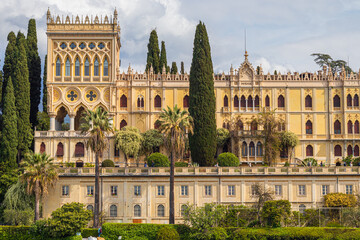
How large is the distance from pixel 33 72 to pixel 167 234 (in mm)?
37582

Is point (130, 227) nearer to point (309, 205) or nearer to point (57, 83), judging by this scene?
point (309, 205)

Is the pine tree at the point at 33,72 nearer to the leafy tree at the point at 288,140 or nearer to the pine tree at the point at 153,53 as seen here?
the pine tree at the point at 153,53

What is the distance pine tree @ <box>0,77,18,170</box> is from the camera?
62.5m

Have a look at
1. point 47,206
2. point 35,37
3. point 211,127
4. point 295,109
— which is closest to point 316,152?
point 295,109

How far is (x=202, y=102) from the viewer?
219ft

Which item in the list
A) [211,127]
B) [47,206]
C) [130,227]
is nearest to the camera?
[130,227]

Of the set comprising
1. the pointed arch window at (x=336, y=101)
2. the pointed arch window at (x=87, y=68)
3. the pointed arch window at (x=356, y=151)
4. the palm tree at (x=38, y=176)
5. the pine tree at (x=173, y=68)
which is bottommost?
the palm tree at (x=38, y=176)

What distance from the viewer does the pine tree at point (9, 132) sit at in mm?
62500

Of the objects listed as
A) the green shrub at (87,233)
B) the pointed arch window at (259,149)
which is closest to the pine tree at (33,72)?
the green shrub at (87,233)

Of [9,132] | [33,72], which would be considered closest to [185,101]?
[33,72]

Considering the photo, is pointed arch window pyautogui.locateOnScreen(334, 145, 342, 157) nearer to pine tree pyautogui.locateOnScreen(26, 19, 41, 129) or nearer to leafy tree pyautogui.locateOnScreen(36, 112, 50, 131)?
leafy tree pyautogui.locateOnScreen(36, 112, 50, 131)

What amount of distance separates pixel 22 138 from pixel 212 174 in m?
24.4

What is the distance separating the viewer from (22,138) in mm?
66875

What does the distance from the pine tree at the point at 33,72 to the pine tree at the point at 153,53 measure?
53.1ft
